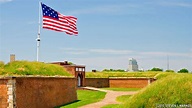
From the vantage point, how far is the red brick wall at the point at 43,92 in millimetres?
15720

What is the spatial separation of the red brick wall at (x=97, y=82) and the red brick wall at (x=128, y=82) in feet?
2.42

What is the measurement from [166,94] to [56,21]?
13086 mm

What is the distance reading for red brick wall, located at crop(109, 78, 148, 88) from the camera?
36.2 metres

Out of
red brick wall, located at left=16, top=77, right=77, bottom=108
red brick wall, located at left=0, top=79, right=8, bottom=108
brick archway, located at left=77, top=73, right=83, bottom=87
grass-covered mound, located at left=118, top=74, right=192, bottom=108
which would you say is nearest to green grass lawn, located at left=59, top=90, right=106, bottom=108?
red brick wall, located at left=16, top=77, right=77, bottom=108

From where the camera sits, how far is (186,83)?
424 inches

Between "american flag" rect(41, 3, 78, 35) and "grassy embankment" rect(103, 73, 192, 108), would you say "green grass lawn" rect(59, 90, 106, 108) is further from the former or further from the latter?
"grassy embankment" rect(103, 73, 192, 108)

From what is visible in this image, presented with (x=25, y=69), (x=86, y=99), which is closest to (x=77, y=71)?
(x=86, y=99)

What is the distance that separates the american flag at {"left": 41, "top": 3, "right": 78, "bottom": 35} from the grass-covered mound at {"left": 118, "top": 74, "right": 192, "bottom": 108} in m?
11.8

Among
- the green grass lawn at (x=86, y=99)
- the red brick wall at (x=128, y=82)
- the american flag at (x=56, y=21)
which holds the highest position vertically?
the american flag at (x=56, y=21)

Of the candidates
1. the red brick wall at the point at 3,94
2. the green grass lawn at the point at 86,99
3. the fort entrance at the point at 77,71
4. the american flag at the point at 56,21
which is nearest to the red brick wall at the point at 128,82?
the fort entrance at the point at 77,71

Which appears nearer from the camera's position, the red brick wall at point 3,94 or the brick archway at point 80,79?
the red brick wall at point 3,94

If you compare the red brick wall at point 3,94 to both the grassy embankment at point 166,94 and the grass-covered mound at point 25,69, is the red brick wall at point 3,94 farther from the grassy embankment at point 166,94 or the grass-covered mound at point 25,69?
the grassy embankment at point 166,94

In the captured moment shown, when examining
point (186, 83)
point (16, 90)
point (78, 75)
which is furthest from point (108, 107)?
point (78, 75)

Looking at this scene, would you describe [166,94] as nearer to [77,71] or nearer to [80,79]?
[77,71]
